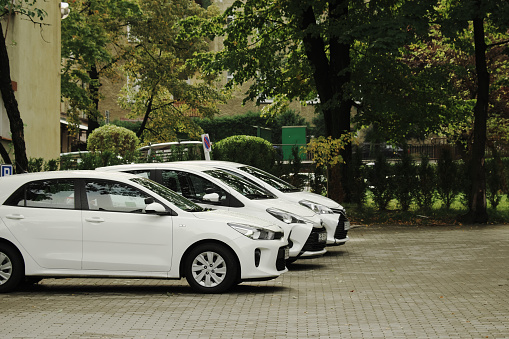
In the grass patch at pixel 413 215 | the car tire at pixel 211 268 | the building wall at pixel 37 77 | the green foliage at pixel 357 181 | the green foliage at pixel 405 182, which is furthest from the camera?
the green foliage at pixel 357 181

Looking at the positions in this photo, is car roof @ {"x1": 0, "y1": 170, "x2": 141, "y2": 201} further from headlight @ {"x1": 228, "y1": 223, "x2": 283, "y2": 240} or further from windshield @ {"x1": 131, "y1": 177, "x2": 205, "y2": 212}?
headlight @ {"x1": 228, "y1": 223, "x2": 283, "y2": 240}

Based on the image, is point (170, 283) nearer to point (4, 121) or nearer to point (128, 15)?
point (4, 121)

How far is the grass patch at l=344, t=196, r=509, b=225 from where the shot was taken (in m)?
24.7

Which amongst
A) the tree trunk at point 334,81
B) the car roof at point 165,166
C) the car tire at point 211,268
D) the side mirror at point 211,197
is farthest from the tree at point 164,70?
the car tire at point 211,268

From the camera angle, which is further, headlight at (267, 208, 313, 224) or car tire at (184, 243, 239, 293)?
headlight at (267, 208, 313, 224)

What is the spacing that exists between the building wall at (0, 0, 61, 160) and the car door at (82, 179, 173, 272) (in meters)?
13.2

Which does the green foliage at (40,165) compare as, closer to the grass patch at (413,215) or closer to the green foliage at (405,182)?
the grass patch at (413,215)

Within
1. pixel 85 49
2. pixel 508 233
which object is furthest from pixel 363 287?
pixel 85 49

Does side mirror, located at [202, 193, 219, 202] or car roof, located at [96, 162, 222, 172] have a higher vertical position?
car roof, located at [96, 162, 222, 172]

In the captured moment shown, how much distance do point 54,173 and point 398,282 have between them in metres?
5.12

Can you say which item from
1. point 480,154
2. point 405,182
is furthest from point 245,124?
point 480,154

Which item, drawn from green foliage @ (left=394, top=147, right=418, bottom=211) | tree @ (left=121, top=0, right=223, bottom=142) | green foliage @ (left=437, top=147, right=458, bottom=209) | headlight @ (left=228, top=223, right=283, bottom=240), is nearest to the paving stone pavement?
headlight @ (left=228, top=223, right=283, bottom=240)

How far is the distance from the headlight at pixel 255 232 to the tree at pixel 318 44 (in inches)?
468

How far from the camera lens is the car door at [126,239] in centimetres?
1105
